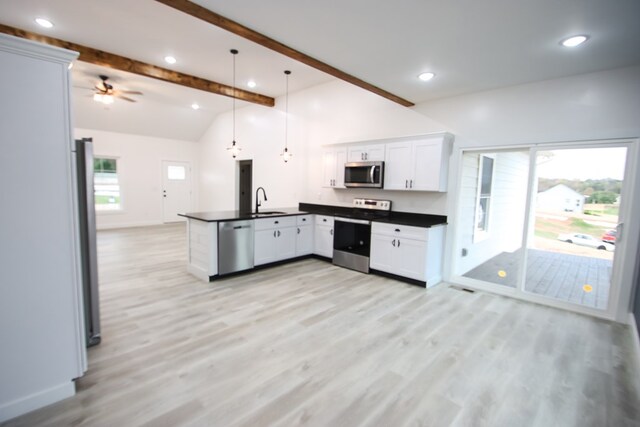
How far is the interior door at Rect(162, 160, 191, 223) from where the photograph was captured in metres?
9.43

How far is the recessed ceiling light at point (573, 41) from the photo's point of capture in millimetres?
2411

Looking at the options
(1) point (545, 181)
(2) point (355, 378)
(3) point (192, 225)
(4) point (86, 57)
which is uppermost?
(4) point (86, 57)

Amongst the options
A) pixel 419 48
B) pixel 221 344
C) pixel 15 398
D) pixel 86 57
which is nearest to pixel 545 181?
pixel 419 48

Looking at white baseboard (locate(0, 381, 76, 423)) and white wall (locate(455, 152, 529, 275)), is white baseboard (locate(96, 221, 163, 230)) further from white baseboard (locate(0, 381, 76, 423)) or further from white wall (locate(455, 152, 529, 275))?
white wall (locate(455, 152, 529, 275))

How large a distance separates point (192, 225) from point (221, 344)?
2281 millimetres

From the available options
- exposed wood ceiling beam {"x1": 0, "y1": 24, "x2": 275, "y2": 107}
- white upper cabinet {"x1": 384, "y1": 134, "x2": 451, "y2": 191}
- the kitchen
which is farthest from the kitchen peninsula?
exposed wood ceiling beam {"x1": 0, "y1": 24, "x2": 275, "y2": 107}

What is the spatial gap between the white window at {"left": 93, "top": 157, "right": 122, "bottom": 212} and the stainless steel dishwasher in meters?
6.37

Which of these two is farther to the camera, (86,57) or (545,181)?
(86,57)

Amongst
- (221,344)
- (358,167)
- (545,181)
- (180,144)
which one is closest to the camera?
(221,344)

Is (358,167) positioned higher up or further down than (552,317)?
higher up

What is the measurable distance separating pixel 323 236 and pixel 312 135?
2.16 meters

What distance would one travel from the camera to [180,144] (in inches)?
381

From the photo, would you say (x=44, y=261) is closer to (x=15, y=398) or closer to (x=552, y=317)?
(x=15, y=398)

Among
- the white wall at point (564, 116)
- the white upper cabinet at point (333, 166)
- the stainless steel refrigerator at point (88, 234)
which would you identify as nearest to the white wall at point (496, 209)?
the white wall at point (564, 116)
